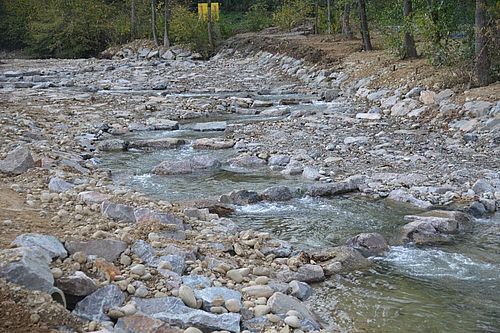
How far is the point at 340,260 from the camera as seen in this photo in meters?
6.20

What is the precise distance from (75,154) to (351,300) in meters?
7.21

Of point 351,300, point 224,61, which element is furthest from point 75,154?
point 224,61

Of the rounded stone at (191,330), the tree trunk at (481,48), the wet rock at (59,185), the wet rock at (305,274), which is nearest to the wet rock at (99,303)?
the rounded stone at (191,330)

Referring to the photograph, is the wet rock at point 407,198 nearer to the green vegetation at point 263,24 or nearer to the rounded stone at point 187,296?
the rounded stone at point 187,296

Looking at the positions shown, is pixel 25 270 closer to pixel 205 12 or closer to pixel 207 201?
pixel 207 201

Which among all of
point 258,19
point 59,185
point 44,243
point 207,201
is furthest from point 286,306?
point 258,19

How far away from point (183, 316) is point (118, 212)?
2.30 m

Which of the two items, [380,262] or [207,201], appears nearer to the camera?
[380,262]

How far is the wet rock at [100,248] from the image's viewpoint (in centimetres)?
509

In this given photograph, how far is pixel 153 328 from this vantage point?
411cm

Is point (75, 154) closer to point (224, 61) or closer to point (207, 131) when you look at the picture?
point (207, 131)

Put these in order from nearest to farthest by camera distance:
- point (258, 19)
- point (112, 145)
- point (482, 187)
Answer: point (482, 187)
point (112, 145)
point (258, 19)

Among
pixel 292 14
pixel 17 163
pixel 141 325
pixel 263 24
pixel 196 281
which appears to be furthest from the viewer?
pixel 263 24

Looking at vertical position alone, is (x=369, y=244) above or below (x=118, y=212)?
below
